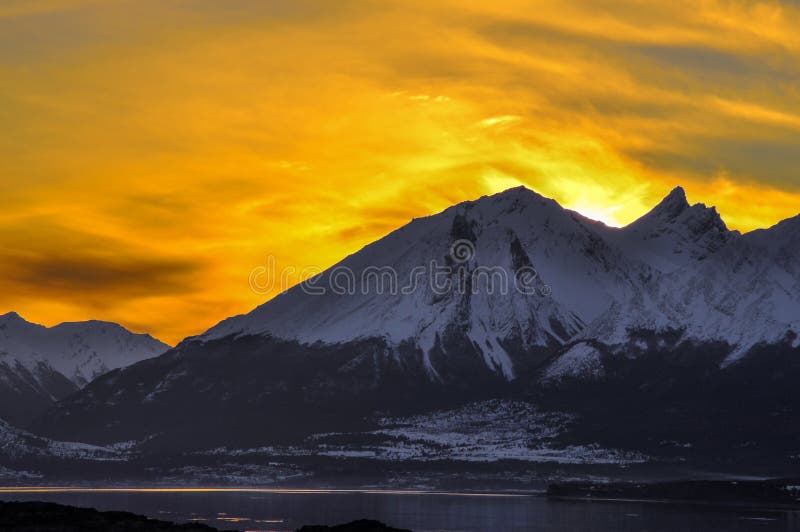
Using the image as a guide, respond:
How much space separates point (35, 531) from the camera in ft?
619

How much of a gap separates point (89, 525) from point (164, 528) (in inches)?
361

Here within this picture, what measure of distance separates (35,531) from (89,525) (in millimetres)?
11232

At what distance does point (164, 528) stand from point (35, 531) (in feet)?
53.8

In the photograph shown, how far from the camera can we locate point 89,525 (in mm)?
199125

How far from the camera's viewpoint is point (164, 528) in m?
198
